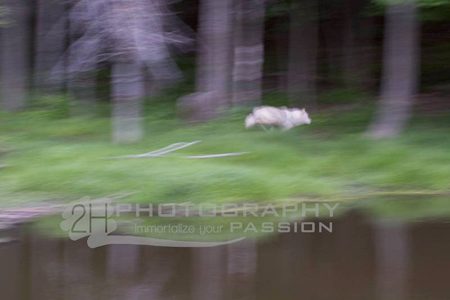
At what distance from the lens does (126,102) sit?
13133mm

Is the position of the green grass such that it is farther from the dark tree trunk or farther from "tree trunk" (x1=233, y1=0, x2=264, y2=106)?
"tree trunk" (x1=233, y1=0, x2=264, y2=106)

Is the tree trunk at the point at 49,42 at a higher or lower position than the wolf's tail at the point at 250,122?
higher

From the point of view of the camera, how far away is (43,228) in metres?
8.78

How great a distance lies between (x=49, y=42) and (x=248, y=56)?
25.0 ft

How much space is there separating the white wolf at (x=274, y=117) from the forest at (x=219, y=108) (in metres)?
0.23

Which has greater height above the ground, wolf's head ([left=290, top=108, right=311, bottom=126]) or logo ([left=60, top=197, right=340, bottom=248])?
wolf's head ([left=290, top=108, right=311, bottom=126])

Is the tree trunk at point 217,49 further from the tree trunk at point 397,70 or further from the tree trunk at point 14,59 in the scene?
the tree trunk at point 14,59

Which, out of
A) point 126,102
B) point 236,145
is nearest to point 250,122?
point 236,145

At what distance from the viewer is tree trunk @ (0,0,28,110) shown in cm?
1772

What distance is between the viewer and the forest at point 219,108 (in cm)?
1070

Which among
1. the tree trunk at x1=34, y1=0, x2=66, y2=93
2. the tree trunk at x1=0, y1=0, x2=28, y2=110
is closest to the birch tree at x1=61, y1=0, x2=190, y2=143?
the tree trunk at x1=0, y1=0, x2=28, y2=110

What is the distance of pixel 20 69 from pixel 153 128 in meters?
5.86

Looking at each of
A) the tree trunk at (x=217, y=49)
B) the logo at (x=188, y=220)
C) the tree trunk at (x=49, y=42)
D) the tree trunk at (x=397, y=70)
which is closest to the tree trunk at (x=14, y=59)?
the tree trunk at (x=49, y=42)

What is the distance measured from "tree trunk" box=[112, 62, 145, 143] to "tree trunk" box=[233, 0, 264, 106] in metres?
3.30
